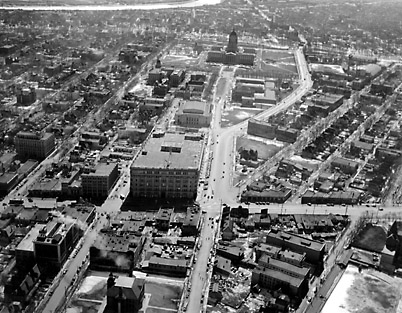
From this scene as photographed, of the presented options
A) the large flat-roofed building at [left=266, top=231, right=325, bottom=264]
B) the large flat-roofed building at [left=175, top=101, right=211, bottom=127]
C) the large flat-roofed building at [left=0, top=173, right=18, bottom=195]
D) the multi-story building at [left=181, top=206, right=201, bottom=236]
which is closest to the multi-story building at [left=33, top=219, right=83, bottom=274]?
the multi-story building at [left=181, top=206, right=201, bottom=236]

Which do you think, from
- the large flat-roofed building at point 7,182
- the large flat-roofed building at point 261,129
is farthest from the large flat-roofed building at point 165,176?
the large flat-roofed building at point 261,129

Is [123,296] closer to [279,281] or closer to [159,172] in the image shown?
[279,281]

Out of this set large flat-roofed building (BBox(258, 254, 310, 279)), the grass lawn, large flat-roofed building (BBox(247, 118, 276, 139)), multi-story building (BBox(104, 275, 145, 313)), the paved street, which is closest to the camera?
multi-story building (BBox(104, 275, 145, 313))

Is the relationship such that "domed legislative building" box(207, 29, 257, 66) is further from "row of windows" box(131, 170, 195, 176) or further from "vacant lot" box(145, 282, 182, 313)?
"vacant lot" box(145, 282, 182, 313)

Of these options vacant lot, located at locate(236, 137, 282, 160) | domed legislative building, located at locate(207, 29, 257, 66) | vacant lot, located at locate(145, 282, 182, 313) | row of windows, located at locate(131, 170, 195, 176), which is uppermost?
row of windows, located at locate(131, 170, 195, 176)

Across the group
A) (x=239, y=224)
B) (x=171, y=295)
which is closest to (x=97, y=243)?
(x=171, y=295)

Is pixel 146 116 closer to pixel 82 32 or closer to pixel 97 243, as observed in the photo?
pixel 97 243

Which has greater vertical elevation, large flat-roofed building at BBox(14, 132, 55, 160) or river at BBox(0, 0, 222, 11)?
large flat-roofed building at BBox(14, 132, 55, 160)
